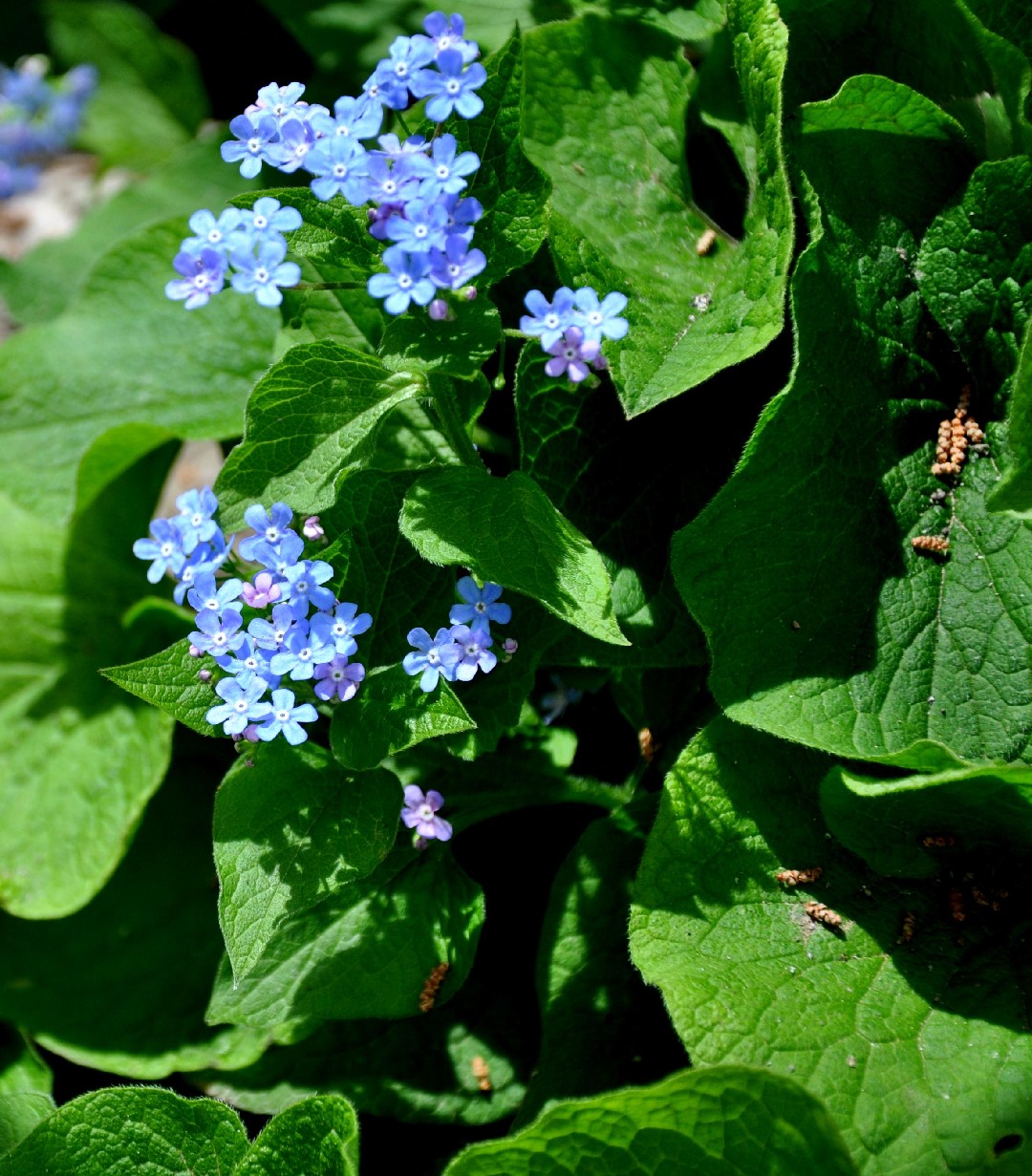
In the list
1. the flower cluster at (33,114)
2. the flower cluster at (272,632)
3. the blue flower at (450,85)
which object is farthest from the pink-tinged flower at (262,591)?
the flower cluster at (33,114)

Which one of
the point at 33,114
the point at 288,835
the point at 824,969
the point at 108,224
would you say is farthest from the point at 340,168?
the point at 33,114

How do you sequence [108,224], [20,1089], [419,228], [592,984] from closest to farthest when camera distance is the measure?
[419,228], [592,984], [20,1089], [108,224]

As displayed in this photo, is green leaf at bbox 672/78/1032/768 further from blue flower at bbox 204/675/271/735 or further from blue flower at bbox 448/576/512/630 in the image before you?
blue flower at bbox 204/675/271/735

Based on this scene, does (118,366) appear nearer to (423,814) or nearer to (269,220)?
(269,220)

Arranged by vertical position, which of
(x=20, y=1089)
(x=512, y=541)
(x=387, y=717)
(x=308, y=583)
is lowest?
(x=20, y=1089)

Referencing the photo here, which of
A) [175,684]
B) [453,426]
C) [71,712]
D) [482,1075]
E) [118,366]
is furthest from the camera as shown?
[118,366]

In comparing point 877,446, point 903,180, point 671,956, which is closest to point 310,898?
point 671,956

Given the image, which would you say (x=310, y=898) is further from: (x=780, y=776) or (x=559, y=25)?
(x=559, y=25)

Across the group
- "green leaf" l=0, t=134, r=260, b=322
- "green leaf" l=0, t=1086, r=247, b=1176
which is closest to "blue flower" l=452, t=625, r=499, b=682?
"green leaf" l=0, t=1086, r=247, b=1176
